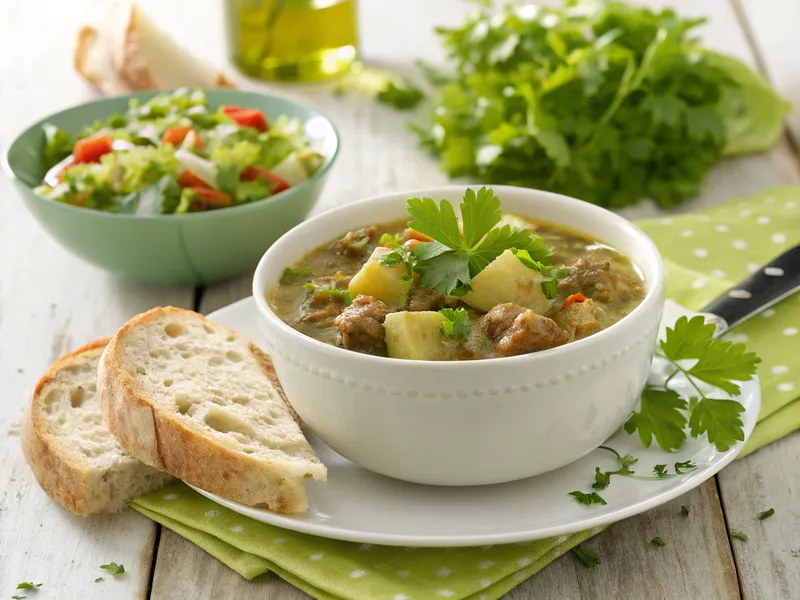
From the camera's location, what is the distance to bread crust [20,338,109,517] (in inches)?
106

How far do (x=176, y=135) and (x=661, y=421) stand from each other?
227cm

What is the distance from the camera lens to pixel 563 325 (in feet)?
8.45

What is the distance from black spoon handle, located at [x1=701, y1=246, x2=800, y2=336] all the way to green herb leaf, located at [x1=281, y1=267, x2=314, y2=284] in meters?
1.26

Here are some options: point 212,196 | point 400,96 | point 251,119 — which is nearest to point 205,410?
point 212,196

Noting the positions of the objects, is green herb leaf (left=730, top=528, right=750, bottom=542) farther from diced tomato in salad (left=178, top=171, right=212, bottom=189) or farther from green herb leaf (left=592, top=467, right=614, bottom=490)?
diced tomato in salad (left=178, top=171, right=212, bottom=189)

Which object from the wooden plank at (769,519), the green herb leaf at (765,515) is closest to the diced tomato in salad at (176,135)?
the wooden plank at (769,519)

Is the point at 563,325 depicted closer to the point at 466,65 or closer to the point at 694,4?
the point at 466,65

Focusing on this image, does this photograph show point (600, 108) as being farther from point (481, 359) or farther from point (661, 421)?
point (481, 359)

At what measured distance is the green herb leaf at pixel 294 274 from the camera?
2.97 metres

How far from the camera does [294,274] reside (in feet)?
9.78

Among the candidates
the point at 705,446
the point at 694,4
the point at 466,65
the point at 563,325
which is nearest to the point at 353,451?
the point at 563,325

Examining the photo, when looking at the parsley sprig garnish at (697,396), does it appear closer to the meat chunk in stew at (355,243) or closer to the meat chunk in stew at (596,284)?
the meat chunk in stew at (596,284)

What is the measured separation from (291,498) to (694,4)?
5.03 metres

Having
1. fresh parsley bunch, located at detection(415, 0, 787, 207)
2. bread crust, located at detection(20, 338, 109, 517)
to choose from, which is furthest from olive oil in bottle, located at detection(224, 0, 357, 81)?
bread crust, located at detection(20, 338, 109, 517)
